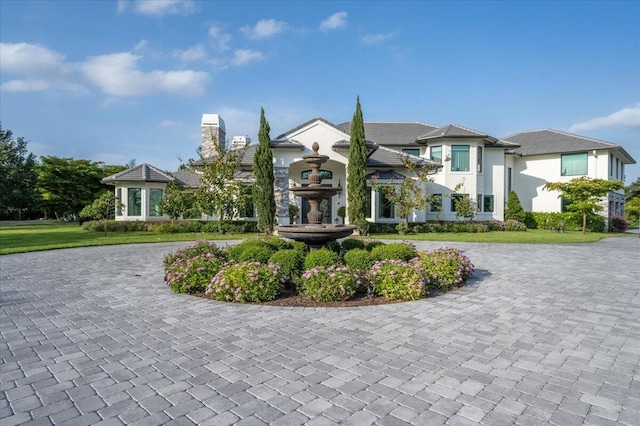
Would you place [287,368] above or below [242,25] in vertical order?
below

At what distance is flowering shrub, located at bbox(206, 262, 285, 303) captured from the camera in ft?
22.5

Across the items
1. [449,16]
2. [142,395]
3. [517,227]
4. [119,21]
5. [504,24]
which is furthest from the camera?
[517,227]

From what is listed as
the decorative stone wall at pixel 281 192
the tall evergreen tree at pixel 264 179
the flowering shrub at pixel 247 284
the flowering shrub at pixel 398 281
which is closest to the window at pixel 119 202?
the tall evergreen tree at pixel 264 179

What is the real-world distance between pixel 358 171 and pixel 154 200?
14531 mm

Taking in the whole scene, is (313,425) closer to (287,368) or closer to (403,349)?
(287,368)

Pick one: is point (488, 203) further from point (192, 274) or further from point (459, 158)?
point (192, 274)

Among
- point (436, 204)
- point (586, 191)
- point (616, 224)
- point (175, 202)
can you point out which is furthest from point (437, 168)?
point (175, 202)

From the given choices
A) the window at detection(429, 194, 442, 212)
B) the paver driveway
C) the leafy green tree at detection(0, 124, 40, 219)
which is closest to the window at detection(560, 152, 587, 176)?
the window at detection(429, 194, 442, 212)

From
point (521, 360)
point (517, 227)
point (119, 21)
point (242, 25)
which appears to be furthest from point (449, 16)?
point (517, 227)

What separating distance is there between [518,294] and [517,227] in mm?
21295

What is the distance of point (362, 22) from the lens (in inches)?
459

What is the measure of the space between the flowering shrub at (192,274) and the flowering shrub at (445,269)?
4.46 meters

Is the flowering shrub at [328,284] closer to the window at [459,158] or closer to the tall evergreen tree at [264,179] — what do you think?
the tall evergreen tree at [264,179]

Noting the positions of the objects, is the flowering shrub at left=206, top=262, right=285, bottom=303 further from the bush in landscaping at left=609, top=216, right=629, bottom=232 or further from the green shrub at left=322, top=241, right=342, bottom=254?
the bush in landscaping at left=609, top=216, right=629, bottom=232
